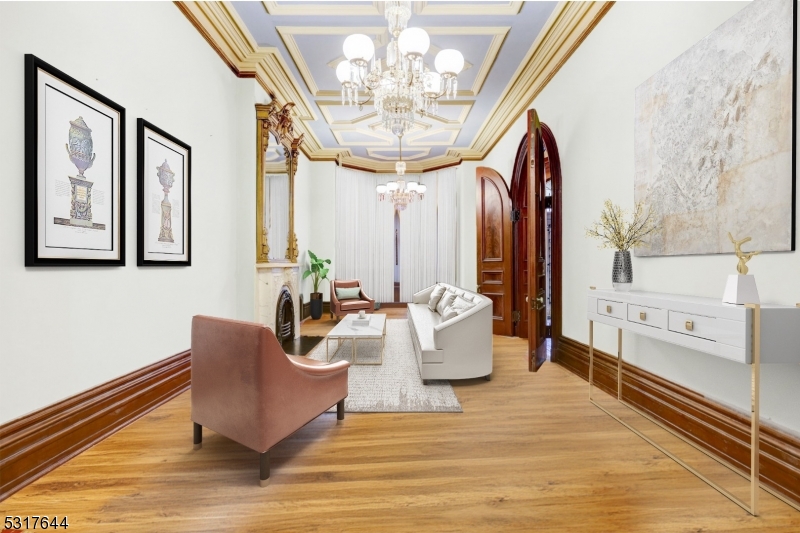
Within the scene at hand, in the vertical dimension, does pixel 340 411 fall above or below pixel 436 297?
below

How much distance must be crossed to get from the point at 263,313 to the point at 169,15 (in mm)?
2973

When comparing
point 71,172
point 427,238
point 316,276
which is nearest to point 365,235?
point 427,238

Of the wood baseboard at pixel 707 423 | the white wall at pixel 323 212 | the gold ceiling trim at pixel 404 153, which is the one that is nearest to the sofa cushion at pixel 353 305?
the white wall at pixel 323 212

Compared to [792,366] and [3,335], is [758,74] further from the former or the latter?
[3,335]

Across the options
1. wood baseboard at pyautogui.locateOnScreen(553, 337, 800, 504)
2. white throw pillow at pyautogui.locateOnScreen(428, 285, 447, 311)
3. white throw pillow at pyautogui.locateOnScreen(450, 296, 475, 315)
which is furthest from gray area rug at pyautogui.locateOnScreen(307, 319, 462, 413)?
wood baseboard at pyautogui.locateOnScreen(553, 337, 800, 504)

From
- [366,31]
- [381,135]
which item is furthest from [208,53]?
[381,135]

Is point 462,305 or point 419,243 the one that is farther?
point 419,243

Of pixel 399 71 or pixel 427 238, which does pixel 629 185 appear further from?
pixel 427 238

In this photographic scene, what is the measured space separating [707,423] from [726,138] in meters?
1.70

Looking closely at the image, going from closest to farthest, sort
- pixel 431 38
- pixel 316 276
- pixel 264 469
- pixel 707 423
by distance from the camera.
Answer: pixel 264 469, pixel 707 423, pixel 431 38, pixel 316 276

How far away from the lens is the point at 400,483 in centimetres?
191

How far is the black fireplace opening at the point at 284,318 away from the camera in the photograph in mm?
4742

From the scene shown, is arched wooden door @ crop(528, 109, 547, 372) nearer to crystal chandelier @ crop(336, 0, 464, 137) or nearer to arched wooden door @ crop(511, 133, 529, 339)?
crystal chandelier @ crop(336, 0, 464, 137)

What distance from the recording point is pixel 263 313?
4348mm
